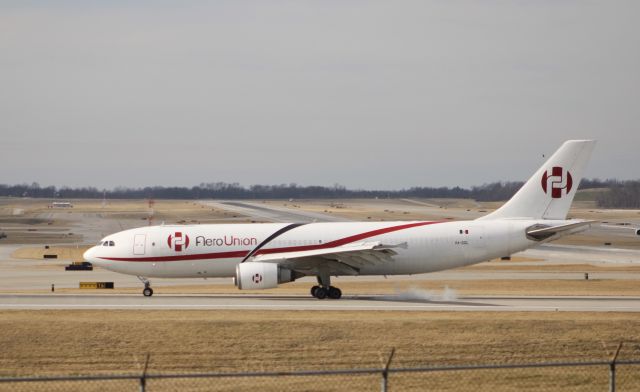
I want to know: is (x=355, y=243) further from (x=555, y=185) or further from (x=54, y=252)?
(x=54, y=252)

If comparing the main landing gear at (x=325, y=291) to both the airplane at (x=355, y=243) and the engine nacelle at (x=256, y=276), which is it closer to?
the airplane at (x=355, y=243)

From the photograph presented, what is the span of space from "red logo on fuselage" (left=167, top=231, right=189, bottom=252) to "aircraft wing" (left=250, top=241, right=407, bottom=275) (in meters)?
3.38

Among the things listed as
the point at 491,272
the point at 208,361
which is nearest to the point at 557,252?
the point at 491,272

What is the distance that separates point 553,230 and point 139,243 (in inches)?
794

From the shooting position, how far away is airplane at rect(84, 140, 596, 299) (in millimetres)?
45625

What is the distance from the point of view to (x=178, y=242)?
151 ft

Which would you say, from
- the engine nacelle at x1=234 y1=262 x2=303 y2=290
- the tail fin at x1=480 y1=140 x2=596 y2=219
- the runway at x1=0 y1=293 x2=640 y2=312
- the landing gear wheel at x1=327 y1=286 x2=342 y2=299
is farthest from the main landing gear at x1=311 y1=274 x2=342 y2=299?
the tail fin at x1=480 y1=140 x2=596 y2=219

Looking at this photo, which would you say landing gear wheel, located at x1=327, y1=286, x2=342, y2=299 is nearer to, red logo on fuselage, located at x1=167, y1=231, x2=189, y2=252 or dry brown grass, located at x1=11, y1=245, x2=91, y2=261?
red logo on fuselage, located at x1=167, y1=231, x2=189, y2=252

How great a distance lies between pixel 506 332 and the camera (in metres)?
33.4

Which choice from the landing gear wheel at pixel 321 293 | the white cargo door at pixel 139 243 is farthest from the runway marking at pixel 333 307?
the white cargo door at pixel 139 243

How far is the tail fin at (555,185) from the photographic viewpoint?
46.9m

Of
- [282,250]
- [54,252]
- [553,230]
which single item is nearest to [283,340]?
[282,250]

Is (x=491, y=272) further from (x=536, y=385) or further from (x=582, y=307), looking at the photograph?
(x=536, y=385)

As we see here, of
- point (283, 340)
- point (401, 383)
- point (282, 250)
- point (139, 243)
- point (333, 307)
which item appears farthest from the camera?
point (139, 243)
